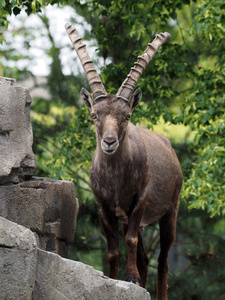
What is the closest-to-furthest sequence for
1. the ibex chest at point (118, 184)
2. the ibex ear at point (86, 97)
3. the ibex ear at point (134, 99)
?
the ibex chest at point (118, 184), the ibex ear at point (134, 99), the ibex ear at point (86, 97)

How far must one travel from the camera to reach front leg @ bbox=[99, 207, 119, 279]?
589 cm

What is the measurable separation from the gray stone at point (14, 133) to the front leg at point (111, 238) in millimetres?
1002

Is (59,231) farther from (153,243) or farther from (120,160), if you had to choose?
(153,243)

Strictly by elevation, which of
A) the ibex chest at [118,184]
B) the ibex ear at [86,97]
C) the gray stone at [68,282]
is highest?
the ibex ear at [86,97]

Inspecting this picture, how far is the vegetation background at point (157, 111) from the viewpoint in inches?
329

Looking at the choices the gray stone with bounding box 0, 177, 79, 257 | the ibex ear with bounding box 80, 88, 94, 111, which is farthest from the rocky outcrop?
the ibex ear with bounding box 80, 88, 94, 111

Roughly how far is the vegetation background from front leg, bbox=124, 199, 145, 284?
2.16m

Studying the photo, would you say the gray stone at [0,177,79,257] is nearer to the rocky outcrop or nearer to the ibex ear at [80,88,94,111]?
the rocky outcrop

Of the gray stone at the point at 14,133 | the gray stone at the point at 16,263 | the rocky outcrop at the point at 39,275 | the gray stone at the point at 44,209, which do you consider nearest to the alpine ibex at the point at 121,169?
the gray stone at the point at 44,209

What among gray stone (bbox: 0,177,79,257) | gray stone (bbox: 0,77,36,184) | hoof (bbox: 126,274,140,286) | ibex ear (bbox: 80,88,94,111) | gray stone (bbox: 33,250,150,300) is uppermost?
ibex ear (bbox: 80,88,94,111)

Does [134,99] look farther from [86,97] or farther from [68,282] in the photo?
[68,282]

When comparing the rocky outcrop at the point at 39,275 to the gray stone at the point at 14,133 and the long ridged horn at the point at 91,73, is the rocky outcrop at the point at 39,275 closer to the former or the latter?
the gray stone at the point at 14,133

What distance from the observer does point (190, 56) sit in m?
11.2

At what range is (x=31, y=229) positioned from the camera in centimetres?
536
